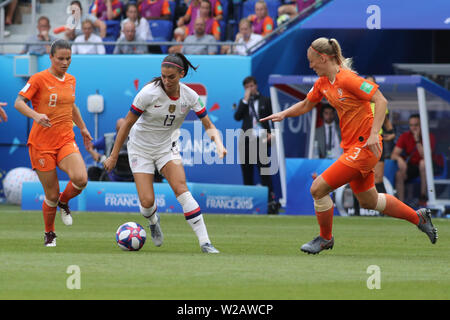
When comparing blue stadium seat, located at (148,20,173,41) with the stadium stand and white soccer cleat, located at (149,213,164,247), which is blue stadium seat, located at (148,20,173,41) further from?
white soccer cleat, located at (149,213,164,247)

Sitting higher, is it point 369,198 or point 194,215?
point 369,198

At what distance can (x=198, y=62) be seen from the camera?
2200 centimetres

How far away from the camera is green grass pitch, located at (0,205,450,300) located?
741cm

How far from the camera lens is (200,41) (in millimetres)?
22328

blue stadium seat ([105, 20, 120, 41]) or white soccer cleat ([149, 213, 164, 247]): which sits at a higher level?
blue stadium seat ([105, 20, 120, 41])

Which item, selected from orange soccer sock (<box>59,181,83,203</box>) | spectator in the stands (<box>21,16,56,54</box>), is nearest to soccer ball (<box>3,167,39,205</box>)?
spectator in the stands (<box>21,16,56,54</box>)

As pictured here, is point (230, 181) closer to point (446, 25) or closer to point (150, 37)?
point (150, 37)

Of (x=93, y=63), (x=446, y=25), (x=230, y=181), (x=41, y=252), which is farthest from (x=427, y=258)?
(x=93, y=63)

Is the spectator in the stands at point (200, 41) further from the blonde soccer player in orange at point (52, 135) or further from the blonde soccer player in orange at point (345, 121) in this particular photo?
the blonde soccer player in orange at point (345, 121)

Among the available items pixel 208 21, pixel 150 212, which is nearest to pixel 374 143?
pixel 150 212

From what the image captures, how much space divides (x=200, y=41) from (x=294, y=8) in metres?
2.28

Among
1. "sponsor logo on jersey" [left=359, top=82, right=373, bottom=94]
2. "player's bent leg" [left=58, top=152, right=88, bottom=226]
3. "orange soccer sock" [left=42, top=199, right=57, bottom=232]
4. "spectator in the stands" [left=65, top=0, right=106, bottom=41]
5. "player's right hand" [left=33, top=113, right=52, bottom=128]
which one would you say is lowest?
"orange soccer sock" [left=42, top=199, right=57, bottom=232]

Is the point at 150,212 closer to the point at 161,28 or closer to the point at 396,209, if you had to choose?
the point at 396,209

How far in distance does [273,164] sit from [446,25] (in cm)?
461
